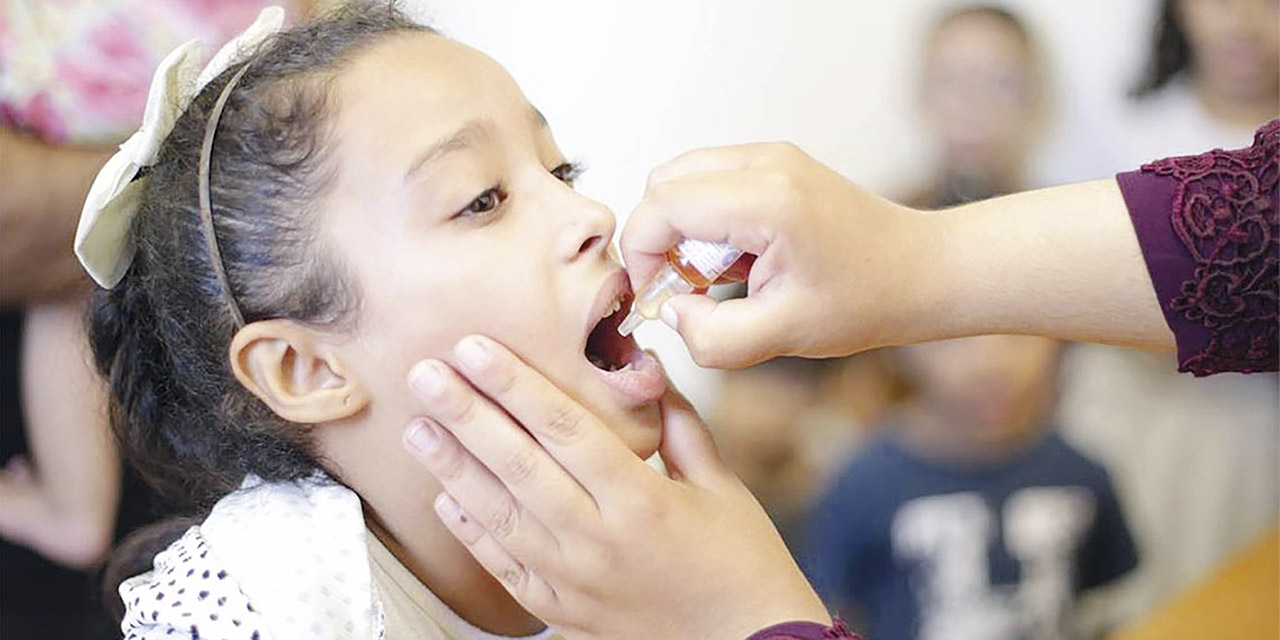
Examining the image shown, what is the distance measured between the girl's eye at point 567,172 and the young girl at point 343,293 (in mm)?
14

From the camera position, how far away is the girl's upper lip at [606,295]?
1091 mm

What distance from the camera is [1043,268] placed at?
3.49 feet

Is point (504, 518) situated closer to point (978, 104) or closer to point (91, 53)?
point (91, 53)

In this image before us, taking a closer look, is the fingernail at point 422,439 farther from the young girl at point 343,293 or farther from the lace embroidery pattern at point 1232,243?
the lace embroidery pattern at point 1232,243

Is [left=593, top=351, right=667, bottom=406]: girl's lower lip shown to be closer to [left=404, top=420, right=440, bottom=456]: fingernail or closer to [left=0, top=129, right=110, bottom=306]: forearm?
[left=404, top=420, right=440, bottom=456]: fingernail

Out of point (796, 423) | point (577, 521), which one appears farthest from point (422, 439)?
point (796, 423)

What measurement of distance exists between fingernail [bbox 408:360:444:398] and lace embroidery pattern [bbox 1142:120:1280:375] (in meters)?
0.53

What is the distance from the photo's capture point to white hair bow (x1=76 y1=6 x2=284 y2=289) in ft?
3.82

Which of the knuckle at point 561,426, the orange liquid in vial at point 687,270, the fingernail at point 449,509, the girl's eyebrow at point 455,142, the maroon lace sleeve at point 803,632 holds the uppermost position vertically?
the girl's eyebrow at point 455,142

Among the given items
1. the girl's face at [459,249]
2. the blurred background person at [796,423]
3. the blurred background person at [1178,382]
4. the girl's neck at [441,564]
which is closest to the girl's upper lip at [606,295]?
the girl's face at [459,249]

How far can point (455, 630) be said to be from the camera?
1.19 m

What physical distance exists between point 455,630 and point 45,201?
2.69 ft

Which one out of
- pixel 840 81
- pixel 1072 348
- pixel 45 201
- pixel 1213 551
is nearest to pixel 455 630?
pixel 45 201

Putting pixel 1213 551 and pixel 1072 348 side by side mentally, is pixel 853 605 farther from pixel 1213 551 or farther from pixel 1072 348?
pixel 1213 551
